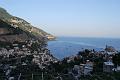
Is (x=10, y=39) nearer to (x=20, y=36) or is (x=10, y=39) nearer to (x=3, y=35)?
(x=3, y=35)

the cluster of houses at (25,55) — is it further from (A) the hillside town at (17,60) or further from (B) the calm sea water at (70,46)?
(B) the calm sea water at (70,46)

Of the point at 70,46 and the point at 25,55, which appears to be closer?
the point at 25,55

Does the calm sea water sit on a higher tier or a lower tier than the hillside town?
lower

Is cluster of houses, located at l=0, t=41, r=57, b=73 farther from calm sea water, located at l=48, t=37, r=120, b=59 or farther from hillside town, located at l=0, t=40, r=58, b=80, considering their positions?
calm sea water, located at l=48, t=37, r=120, b=59

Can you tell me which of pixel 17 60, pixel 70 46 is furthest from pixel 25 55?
pixel 70 46

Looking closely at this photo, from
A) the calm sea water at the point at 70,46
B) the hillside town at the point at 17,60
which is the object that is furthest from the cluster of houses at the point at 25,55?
the calm sea water at the point at 70,46

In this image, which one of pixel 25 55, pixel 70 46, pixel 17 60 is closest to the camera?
pixel 17 60

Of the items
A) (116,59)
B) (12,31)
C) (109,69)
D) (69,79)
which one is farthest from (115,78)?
(12,31)

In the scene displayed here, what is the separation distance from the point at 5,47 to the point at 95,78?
21943mm

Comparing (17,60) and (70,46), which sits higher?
(17,60)

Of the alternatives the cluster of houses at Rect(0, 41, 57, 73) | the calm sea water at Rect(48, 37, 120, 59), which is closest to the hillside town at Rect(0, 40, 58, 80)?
the cluster of houses at Rect(0, 41, 57, 73)

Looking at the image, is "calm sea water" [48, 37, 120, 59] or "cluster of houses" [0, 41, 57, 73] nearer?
"cluster of houses" [0, 41, 57, 73]

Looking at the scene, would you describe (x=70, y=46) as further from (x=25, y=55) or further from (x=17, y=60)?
(x=17, y=60)

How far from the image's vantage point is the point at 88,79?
9.54 m
